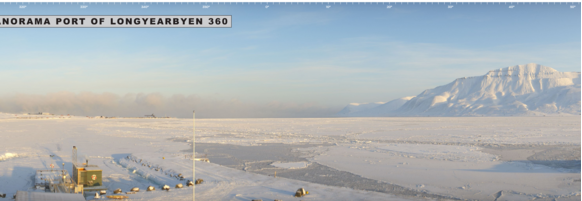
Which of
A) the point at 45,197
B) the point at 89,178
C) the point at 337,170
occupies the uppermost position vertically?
the point at 45,197

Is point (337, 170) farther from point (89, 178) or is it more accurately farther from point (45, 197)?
point (45, 197)

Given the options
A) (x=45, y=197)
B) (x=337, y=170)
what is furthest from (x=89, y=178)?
(x=337, y=170)

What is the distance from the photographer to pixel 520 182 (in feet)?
55.9

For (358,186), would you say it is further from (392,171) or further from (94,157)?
(94,157)

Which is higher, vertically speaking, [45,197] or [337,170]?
[45,197]

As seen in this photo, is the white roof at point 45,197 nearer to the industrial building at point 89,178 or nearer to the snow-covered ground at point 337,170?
the snow-covered ground at point 337,170

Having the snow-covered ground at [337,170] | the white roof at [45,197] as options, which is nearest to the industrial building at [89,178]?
the snow-covered ground at [337,170]

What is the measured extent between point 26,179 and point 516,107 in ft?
696

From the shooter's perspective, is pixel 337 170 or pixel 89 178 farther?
pixel 337 170

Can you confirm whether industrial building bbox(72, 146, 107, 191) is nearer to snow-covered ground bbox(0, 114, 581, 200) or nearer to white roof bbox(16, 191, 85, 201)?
snow-covered ground bbox(0, 114, 581, 200)

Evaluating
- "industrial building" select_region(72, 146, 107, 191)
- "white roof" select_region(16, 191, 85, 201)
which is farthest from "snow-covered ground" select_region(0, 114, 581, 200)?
"white roof" select_region(16, 191, 85, 201)

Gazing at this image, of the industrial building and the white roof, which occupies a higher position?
the white roof

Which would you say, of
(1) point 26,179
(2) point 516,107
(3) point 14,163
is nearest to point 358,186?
(1) point 26,179

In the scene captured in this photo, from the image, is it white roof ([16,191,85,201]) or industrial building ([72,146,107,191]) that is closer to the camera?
white roof ([16,191,85,201])
